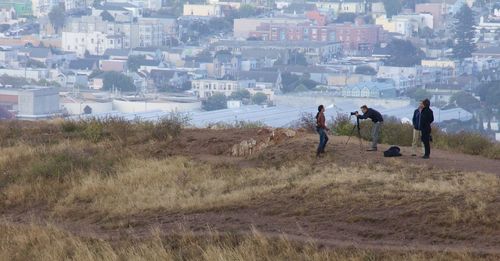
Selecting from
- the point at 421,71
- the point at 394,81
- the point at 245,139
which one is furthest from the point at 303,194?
the point at 421,71

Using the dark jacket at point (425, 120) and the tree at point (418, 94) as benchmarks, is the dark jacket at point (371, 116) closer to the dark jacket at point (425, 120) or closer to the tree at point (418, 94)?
the dark jacket at point (425, 120)

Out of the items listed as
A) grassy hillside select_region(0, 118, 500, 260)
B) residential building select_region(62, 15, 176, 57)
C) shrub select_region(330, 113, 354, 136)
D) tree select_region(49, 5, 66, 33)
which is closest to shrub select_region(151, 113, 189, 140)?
grassy hillside select_region(0, 118, 500, 260)

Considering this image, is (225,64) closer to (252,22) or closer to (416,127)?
(252,22)

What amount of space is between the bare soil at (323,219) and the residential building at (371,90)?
116 ft

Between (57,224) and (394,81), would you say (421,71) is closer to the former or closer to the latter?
(394,81)

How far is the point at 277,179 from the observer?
13898 millimetres

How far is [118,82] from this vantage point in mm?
63094

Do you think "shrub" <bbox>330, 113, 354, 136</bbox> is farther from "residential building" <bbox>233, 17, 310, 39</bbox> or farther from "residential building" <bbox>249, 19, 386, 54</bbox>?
"residential building" <bbox>233, 17, 310, 39</bbox>

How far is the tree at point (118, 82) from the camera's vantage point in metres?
62.0

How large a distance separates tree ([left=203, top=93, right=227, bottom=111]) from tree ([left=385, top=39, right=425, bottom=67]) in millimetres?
20486

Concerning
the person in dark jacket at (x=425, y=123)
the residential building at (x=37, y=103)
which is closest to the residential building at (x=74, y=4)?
the residential building at (x=37, y=103)

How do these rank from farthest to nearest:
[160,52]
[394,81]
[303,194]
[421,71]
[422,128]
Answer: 1. [160,52]
2. [421,71]
3. [394,81]
4. [422,128]
5. [303,194]

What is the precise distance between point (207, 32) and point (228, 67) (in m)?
23.2

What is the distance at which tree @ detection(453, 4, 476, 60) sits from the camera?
78.4 meters
